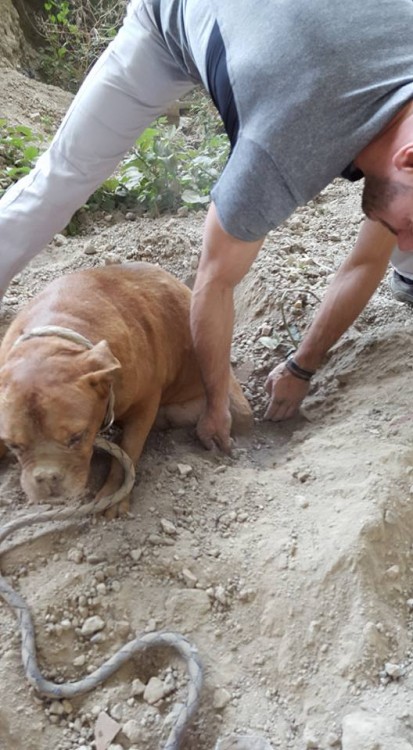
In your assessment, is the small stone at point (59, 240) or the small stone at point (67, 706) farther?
the small stone at point (59, 240)

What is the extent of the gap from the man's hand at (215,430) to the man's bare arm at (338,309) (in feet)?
1.32

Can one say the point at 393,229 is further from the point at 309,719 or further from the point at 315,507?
the point at 309,719

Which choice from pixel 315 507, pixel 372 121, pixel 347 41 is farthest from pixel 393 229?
pixel 315 507

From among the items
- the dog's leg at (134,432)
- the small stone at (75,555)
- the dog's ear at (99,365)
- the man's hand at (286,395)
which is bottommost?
the man's hand at (286,395)

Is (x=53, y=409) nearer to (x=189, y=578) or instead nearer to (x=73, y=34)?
(x=189, y=578)

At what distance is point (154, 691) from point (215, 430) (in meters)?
1.35

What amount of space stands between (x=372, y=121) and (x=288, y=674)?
1.70 metres

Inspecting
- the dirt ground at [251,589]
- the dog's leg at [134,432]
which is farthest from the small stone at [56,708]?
the dog's leg at [134,432]

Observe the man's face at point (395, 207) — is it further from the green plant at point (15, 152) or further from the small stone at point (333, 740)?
the green plant at point (15, 152)

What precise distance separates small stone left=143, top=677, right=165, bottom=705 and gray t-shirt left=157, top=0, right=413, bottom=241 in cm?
154

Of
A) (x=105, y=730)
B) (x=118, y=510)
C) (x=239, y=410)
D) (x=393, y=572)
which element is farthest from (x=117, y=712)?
(x=239, y=410)

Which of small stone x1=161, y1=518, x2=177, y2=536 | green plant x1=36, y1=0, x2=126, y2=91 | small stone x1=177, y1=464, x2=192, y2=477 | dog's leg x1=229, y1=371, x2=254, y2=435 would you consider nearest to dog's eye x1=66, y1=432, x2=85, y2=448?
small stone x1=161, y1=518, x2=177, y2=536

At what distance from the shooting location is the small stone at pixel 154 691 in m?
2.17

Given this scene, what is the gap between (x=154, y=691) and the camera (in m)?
2.18
